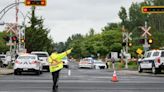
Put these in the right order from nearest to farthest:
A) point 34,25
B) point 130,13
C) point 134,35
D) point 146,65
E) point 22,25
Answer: point 146,65 < point 22,25 < point 34,25 < point 134,35 < point 130,13

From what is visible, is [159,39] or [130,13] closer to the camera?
[159,39]

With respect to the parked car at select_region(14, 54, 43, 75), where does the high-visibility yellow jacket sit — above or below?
above

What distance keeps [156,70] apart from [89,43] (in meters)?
119

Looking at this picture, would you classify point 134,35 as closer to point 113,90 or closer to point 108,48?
point 108,48

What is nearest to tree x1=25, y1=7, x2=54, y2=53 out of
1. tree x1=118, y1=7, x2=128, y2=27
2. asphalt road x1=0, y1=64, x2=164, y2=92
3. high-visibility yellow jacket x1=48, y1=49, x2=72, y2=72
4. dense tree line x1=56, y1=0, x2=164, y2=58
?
dense tree line x1=56, y1=0, x2=164, y2=58

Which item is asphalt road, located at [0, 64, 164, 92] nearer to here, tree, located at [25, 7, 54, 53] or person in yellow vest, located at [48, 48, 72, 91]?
person in yellow vest, located at [48, 48, 72, 91]

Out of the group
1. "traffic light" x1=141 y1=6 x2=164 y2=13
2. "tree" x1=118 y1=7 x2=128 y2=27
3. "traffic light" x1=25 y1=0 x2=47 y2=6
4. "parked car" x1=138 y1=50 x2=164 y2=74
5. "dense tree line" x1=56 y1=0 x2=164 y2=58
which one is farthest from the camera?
"tree" x1=118 y1=7 x2=128 y2=27

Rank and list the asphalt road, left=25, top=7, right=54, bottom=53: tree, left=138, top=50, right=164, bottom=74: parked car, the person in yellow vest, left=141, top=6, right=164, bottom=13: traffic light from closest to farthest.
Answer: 1. the person in yellow vest
2. the asphalt road
3. left=138, top=50, right=164, bottom=74: parked car
4. left=141, top=6, right=164, bottom=13: traffic light
5. left=25, top=7, right=54, bottom=53: tree

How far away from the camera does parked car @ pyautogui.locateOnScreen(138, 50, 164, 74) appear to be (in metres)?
41.4

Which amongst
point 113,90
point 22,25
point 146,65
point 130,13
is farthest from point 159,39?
point 113,90

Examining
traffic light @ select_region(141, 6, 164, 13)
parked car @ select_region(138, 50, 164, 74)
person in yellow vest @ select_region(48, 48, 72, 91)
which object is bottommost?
parked car @ select_region(138, 50, 164, 74)

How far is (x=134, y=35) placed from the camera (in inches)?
5817

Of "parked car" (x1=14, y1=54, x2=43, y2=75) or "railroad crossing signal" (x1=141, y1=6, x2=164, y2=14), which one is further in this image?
"railroad crossing signal" (x1=141, y1=6, x2=164, y2=14)

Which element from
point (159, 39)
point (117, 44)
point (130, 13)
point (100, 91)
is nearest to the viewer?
point (100, 91)
